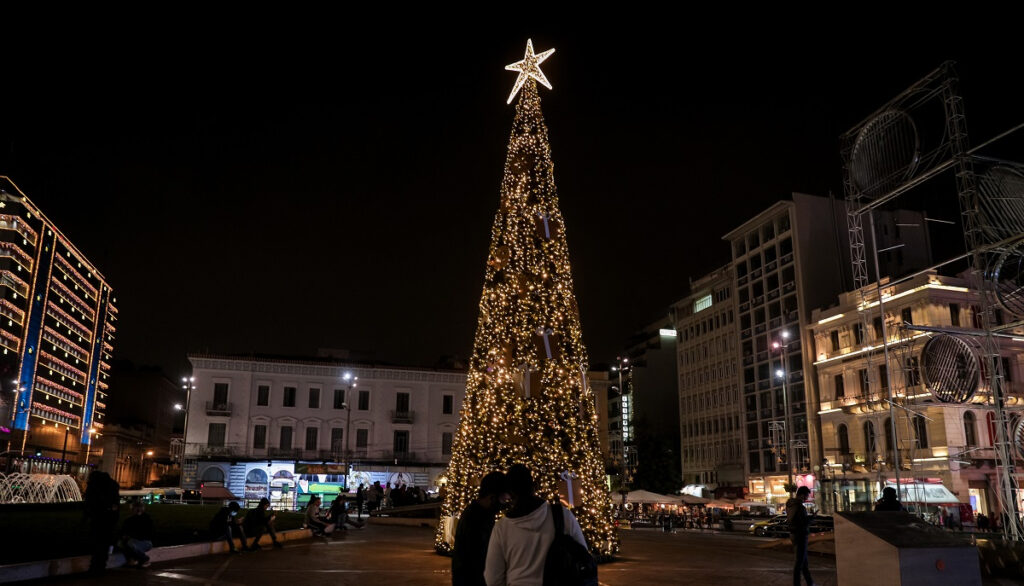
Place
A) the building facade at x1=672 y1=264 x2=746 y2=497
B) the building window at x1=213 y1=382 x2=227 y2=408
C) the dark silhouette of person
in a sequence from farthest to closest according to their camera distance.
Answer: the building facade at x1=672 y1=264 x2=746 y2=497 < the building window at x1=213 y1=382 x2=227 y2=408 < the dark silhouette of person

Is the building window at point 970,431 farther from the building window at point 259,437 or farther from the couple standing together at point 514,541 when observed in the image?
the building window at point 259,437

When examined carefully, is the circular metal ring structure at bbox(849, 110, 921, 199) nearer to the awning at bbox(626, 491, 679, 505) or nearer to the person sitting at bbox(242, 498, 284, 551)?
the person sitting at bbox(242, 498, 284, 551)

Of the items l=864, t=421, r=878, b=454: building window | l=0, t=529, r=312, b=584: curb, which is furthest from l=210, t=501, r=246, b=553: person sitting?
l=864, t=421, r=878, b=454: building window

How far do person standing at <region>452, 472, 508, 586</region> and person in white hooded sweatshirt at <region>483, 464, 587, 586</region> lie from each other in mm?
250

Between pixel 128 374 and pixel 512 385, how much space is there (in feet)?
368

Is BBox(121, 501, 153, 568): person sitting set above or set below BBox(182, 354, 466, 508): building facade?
below

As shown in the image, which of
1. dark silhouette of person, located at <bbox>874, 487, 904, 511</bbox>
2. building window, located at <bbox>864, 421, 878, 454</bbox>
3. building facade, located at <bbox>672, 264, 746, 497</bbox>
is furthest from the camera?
building facade, located at <bbox>672, 264, 746, 497</bbox>

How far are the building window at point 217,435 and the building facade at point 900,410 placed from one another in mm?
41635

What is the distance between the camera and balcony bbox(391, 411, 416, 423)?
60594mm

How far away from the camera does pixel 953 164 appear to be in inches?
812

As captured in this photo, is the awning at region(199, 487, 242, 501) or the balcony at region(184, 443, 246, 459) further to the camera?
the balcony at region(184, 443, 246, 459)

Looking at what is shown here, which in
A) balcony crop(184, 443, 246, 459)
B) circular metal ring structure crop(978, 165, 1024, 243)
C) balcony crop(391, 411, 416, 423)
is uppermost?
circular metal ring structure crop(978, 165, 1024, 243)

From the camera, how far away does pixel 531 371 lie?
50.0ft


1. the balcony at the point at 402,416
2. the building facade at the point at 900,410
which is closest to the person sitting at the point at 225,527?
the building facade at the point at 900,410
